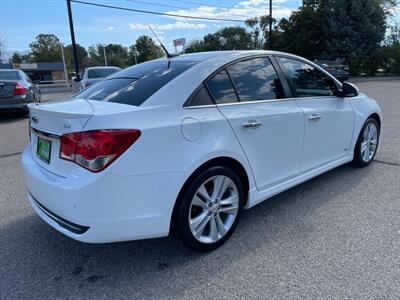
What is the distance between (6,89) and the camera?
31.4 ft

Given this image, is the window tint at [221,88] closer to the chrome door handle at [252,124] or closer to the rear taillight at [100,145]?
the chrome door handle at [252,124]

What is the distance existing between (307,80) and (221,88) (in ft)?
4.54

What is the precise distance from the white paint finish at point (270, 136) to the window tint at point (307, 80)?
32 centimetres

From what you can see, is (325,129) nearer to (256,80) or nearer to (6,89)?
(256,80)

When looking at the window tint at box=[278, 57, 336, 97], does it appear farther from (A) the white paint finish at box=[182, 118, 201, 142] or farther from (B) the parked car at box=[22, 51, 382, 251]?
(A) the white paint finish at box=[182, 118, 201, 142]

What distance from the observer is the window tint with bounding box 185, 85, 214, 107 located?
2734 millimetres

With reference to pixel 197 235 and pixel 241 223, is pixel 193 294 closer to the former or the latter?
pixel 197 235

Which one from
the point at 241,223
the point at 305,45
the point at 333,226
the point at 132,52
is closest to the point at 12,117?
the point at 241,223

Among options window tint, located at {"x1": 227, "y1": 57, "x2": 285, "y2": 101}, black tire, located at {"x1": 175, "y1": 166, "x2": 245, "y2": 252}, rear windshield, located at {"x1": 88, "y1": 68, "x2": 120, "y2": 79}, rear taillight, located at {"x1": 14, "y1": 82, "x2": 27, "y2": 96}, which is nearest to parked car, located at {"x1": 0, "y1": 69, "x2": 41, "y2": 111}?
rear taillight, located at {"x1": 14, "y1": 82, "x2": 27, "y2": 96}

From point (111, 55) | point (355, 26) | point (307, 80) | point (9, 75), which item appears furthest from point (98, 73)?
point (111, 55)

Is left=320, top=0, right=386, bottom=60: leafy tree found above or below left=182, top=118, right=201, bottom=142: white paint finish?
above

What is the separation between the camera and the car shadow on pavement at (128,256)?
2.54 metres

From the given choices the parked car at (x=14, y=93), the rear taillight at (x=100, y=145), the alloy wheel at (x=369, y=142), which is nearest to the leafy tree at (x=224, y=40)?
the parked car at (x=14, y=93)

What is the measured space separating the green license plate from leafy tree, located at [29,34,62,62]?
101333mm
